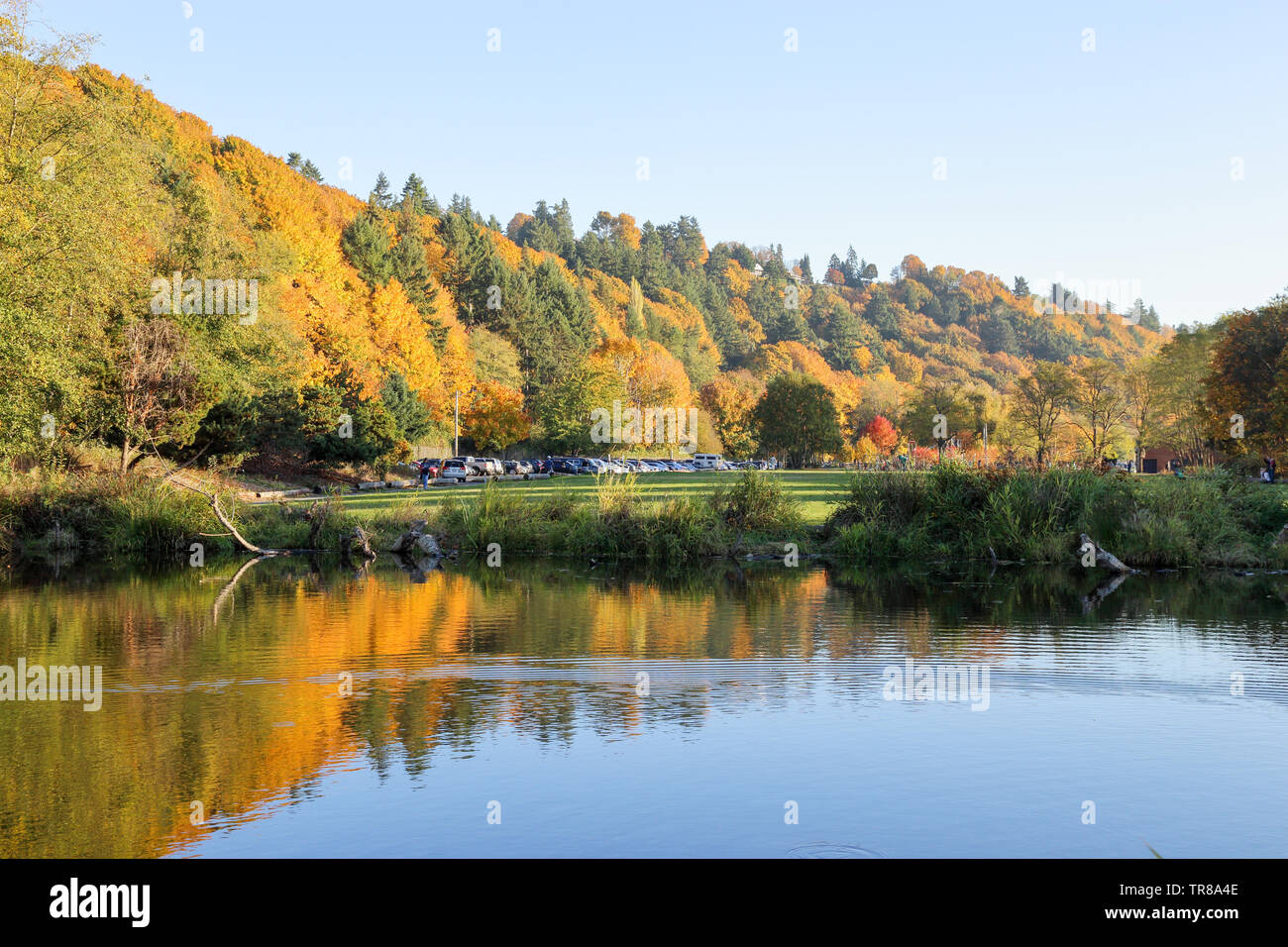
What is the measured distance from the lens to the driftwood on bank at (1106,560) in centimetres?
2805

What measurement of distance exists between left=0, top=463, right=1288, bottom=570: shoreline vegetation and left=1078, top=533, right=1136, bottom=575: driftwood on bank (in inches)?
15.2

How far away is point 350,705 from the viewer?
12062 millimetres

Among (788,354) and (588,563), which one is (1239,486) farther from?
(788,354)

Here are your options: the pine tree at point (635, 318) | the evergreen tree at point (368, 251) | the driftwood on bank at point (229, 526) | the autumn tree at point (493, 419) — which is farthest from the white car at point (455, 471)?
the pine tree at point (635, 318)

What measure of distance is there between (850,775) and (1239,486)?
26352 mm

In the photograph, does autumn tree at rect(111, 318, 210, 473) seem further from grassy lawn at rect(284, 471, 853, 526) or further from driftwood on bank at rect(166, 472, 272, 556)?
driftwood on bank at rect(166, 472, 272, 556)

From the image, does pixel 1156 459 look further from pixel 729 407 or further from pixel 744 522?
pixel 744 522

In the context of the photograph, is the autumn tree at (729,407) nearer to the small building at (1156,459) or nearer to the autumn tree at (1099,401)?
the autumn tree at (1099,401)

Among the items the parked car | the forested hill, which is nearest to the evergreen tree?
the forested hill

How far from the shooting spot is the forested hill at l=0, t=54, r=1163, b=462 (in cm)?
3111

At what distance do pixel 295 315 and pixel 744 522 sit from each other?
4957 centimetres

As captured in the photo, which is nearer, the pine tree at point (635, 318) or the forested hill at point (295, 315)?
the forested hill at point (295, 315)

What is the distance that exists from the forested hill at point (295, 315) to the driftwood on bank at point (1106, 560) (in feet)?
90.7
